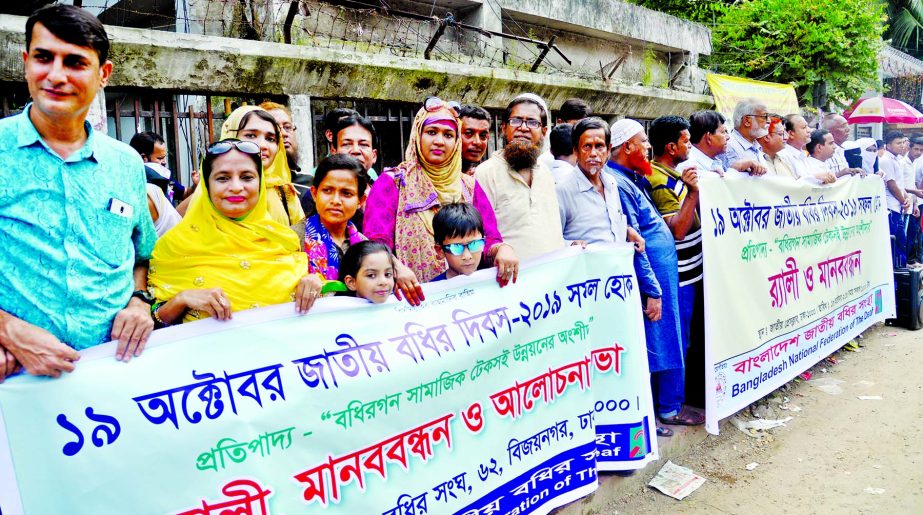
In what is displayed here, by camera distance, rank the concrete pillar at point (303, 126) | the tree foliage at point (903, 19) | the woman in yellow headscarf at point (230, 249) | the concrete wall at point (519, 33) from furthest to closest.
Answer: the tree foliage at point (903, 19), the concrete wall at point (519, 33), the concrete pillar at point (303, 126), the woman in yellow headscarf at point (230, 249)

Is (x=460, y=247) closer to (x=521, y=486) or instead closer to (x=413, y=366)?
(x=413, y=366)

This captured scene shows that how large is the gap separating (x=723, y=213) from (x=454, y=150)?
181 cm

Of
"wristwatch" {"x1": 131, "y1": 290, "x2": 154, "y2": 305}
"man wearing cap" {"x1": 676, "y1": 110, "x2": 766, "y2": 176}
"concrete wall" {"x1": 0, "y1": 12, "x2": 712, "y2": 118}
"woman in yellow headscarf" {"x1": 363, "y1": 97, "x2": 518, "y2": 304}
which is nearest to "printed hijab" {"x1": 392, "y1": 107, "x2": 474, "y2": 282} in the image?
"woman in yellow headscarf" {"x1": 363, "y1": 97, "x2": 518, "y2": 304}

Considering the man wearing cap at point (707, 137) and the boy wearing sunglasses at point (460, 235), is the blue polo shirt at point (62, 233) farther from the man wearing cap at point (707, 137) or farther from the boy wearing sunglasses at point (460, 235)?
the man wearing cap at point (707, 137)

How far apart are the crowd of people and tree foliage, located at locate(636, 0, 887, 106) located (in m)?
8.10

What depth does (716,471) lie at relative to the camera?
3.45m

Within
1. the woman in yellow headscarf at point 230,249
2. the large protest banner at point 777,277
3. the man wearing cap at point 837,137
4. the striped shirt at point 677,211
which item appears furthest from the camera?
the man wearing cap at point 837,137

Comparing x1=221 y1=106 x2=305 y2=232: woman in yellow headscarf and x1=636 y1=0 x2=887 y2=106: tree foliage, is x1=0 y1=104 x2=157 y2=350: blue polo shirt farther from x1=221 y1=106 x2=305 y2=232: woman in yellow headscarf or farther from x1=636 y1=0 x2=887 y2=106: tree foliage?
x1=636 y1=0 x2=887 y2=106: tree foliage

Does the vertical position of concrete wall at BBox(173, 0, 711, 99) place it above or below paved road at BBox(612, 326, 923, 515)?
above

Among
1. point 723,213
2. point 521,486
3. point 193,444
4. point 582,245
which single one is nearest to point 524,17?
point 723,213

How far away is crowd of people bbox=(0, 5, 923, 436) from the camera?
165cm

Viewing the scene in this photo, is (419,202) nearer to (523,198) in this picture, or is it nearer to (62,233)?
(523,198)

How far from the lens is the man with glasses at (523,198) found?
3.02 meters

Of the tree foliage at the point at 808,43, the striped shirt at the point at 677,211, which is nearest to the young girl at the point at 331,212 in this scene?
the striped shirt at the point at 677,211
